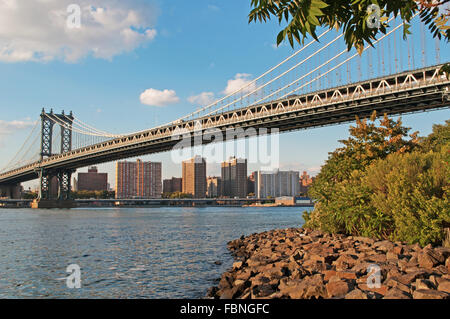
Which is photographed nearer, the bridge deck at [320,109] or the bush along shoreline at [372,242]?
the bush along shoreline at [372,242]

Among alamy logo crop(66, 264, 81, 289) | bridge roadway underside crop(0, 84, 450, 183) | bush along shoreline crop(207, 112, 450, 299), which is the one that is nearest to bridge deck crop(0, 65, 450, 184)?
bridge roadway underside crop(0, 84, 450, 183)

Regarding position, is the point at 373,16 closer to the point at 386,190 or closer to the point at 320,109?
the point at 386,190

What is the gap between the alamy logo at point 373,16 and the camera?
299 centimetres

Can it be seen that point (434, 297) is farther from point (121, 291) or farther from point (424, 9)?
point (121, 291)

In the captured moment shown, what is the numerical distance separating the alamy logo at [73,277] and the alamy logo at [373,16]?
40.8 ft

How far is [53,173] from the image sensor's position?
102688 millimetres

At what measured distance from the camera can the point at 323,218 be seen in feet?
67.2

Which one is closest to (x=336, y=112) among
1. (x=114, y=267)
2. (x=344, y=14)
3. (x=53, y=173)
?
(x=114, y=267)

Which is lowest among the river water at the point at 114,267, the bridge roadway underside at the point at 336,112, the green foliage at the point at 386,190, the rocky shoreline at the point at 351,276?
the river water at the point at 114,267

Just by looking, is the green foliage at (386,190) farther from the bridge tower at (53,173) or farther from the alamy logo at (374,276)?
the bridge tower at (53,173)

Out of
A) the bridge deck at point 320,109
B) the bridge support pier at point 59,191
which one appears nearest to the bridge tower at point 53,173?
the bridge support pier at point 59,191

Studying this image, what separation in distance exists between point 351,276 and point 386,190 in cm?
795
